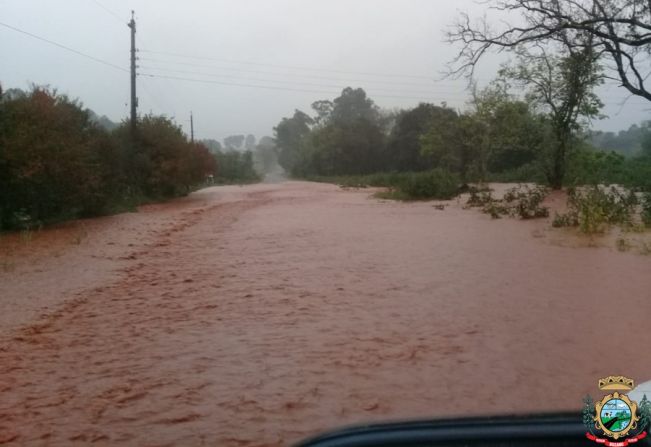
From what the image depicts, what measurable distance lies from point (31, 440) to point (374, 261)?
851 centimetres

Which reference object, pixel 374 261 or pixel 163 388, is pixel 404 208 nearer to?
pixel 374 261

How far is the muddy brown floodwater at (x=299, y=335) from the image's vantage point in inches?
202

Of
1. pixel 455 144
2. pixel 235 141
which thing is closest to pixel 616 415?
pixel 455 144

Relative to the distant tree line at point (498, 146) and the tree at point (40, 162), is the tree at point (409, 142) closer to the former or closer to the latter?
the distant tree line at point (498, 146)

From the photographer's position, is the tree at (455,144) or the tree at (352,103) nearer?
the tree at (455,144)

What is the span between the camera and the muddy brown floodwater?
16.8 ft

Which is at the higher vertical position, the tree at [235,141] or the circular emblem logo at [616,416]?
the tree at [235,141]

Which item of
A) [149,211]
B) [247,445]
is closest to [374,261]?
[247,445]

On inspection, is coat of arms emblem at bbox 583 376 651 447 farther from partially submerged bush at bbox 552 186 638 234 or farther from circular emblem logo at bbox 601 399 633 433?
partially submerged bush at bbox 552 186 638 234

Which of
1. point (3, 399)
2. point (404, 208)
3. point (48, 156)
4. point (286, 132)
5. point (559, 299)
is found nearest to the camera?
point (3, 399)

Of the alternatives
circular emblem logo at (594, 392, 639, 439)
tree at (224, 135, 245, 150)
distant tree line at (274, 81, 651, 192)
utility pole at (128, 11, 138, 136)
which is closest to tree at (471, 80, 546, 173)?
distant tree line at (274, 81, 651, 192)

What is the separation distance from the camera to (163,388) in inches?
225

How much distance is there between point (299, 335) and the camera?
7504 mm

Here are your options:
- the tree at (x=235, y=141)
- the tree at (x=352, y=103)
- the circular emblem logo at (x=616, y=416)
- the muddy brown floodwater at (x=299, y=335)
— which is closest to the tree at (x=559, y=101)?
the muddy brown floodwater at (x=299, y=335)
